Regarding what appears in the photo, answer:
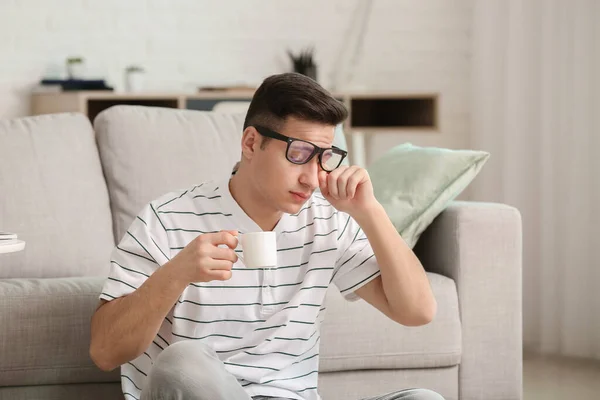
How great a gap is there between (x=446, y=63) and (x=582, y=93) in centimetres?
108

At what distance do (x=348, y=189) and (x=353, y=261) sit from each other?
0.63 ft

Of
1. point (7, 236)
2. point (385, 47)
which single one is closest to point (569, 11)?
point (385, 47)

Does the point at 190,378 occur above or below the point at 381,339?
above

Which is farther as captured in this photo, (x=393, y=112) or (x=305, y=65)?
(x=393, y=112)

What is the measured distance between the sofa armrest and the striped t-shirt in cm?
84

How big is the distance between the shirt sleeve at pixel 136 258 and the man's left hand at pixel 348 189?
0.31m

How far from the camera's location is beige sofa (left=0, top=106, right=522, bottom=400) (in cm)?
218

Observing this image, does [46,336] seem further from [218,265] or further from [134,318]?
[218,265]

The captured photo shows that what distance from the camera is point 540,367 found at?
3.53 m

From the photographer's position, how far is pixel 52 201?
263 centimetres

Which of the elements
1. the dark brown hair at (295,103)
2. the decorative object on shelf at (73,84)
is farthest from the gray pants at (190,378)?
the decorative object on shelf at (73,84)

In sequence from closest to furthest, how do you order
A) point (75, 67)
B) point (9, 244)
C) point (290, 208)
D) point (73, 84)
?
point (290, 208) → point (9, 244) → point (73, 84) → point (75, 67)

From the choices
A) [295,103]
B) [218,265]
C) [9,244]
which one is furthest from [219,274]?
[9,244]

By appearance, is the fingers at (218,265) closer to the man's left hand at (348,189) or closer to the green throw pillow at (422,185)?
the man's left hand at (348,189)
